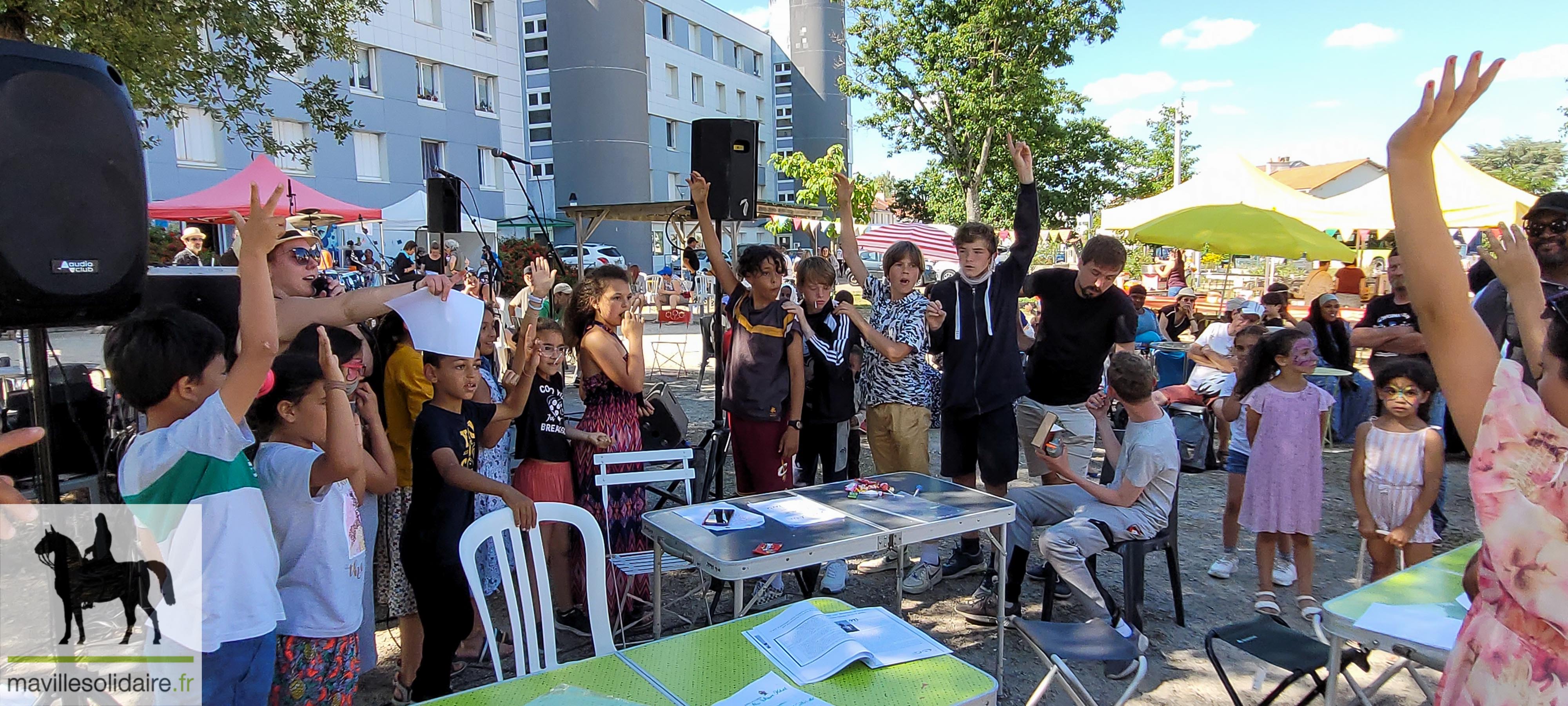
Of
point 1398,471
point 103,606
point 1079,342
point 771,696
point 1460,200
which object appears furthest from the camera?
point 1460,200

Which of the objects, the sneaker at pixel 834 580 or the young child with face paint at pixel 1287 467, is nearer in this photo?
the young child with face paint at pixel 1287 467

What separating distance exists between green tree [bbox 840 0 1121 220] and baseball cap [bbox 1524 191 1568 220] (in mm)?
18427

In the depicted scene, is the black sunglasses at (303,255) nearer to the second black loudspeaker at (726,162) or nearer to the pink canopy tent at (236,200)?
the second black loudspeaker at (726,162)

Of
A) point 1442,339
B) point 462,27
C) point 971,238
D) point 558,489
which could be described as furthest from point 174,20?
point 462,27

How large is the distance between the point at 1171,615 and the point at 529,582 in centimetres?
298

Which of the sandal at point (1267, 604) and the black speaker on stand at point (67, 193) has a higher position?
the black speaker on stand at point (67, 193)

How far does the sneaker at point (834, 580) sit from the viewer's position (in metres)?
4.14

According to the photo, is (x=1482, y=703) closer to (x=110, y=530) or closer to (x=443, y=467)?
(x=443, y=467)

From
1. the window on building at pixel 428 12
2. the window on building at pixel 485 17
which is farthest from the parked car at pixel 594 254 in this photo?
the window on building at pixel 428 12

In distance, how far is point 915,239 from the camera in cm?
1346

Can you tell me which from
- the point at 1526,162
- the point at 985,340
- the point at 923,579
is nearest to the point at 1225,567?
the point at 923,579

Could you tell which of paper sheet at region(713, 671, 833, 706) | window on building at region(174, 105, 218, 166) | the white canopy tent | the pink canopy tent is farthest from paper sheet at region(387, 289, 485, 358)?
window on building at region(174, 105, 218, 166)

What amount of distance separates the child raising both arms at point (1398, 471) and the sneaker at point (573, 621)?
135 inches

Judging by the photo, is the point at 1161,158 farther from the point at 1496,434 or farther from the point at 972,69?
the point at 1496,434
